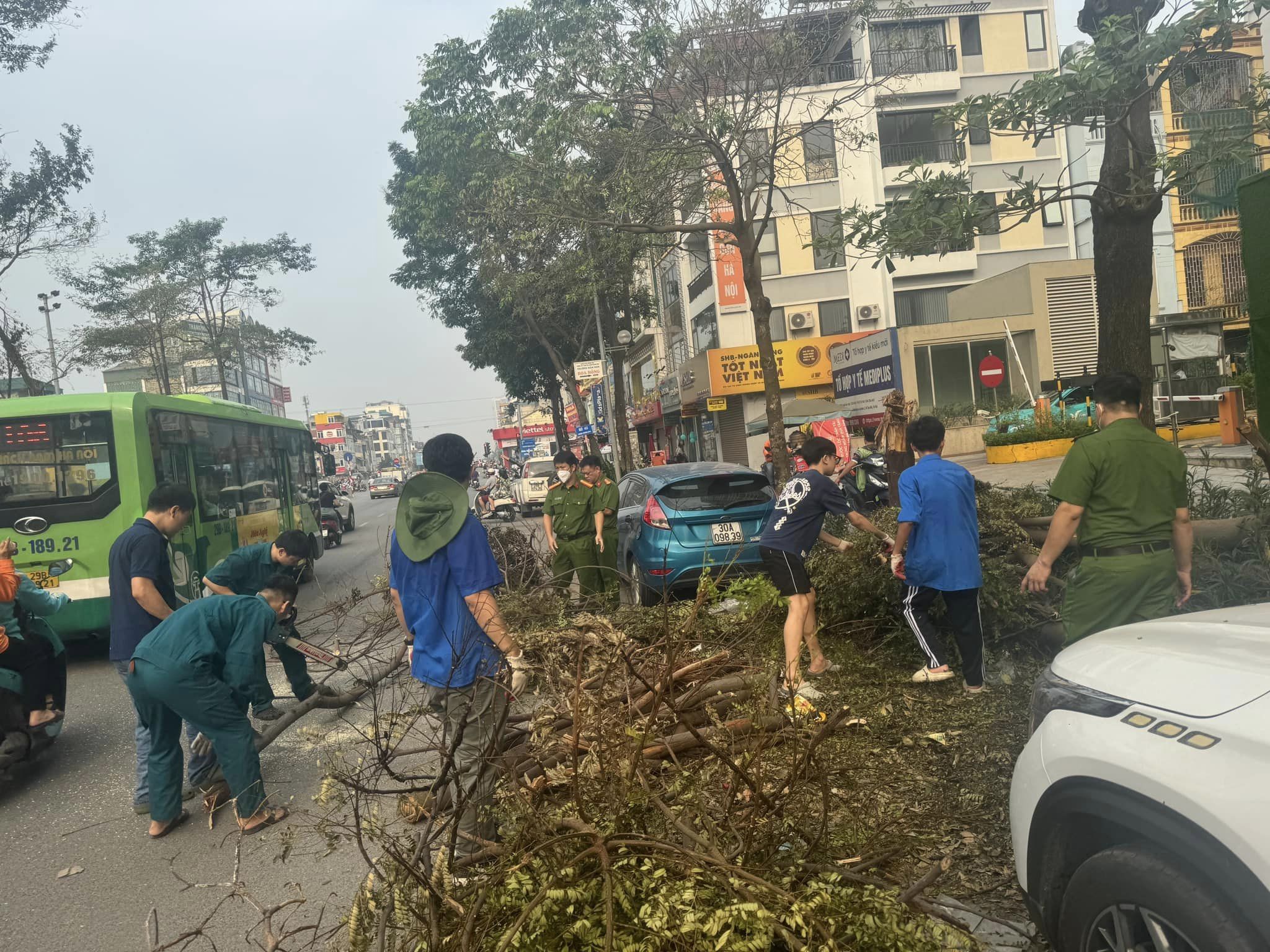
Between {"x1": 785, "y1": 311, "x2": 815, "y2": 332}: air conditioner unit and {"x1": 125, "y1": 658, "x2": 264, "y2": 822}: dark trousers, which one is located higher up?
{"x1": 785, "y1": 311, "x2": 815, "y2": 332}: air conditioner unit

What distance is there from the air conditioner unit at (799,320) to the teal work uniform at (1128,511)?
2968 centimetres

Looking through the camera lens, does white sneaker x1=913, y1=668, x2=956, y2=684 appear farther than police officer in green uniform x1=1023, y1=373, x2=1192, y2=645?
Yes

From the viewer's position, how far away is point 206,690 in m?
4.60

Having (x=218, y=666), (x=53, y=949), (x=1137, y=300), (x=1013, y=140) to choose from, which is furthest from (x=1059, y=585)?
(x=1013, y=140)

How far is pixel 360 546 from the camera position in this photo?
2445 cm

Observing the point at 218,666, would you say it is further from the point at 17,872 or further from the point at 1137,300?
the point at 1137,300

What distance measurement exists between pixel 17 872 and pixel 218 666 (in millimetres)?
1255

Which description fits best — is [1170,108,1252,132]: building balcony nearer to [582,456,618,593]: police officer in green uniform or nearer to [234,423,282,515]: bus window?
[582,456,618,593]: police officer in green uniform

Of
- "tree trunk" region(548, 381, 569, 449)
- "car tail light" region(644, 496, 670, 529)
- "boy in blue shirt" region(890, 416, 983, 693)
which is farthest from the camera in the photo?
"tree trunk" region(548, 381, 569, 449)

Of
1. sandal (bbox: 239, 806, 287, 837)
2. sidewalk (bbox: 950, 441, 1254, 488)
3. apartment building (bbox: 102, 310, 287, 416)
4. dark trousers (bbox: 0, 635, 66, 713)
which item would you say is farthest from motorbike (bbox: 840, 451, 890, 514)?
apartment building (bbox: 102, 310, 287, 416)

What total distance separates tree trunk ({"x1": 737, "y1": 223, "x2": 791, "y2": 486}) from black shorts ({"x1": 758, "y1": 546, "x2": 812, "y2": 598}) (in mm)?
6145

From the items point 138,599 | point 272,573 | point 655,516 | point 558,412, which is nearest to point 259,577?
point 272,573

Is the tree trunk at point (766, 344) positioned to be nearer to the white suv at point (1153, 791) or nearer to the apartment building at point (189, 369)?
the white suv at point (1153, 791)

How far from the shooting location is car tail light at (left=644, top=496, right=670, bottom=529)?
9.24 metres
